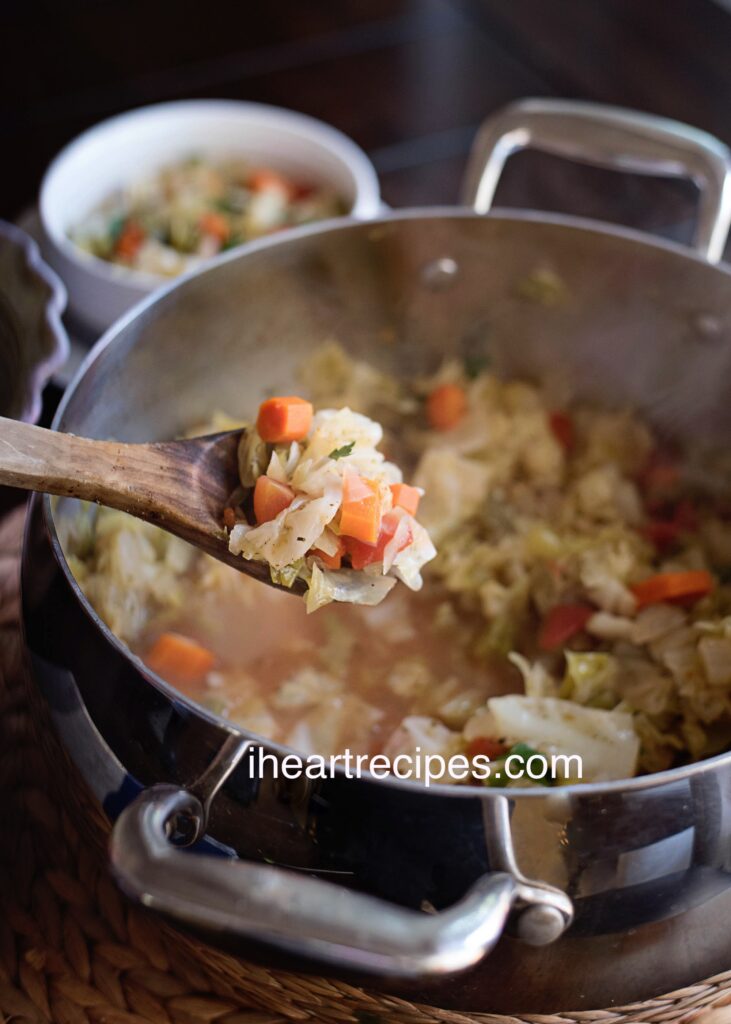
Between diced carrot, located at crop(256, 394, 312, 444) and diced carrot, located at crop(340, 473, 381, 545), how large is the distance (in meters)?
0.10

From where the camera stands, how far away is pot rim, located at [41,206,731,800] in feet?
2.31

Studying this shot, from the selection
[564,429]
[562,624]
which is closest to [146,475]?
[562,624]

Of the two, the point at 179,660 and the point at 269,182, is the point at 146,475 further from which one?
the point at 269,182

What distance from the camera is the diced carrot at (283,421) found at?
40.9 inches

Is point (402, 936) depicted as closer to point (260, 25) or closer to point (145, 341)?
point (145, 341)

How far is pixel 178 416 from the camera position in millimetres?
1328

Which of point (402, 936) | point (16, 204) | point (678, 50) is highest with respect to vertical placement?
point (402, 936)

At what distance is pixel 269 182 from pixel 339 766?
4.50 ft

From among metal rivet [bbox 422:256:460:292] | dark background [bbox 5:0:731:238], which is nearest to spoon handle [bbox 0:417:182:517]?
metal rivet [bbox 422:256:460:292]

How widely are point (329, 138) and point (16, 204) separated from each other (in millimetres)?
577

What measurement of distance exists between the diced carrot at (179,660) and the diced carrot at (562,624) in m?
0.39

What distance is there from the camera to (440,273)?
1.40 m

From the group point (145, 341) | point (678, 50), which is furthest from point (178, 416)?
point (678, 50)

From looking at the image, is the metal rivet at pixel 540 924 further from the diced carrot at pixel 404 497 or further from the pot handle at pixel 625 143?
the pot handle at pixel 625 143
